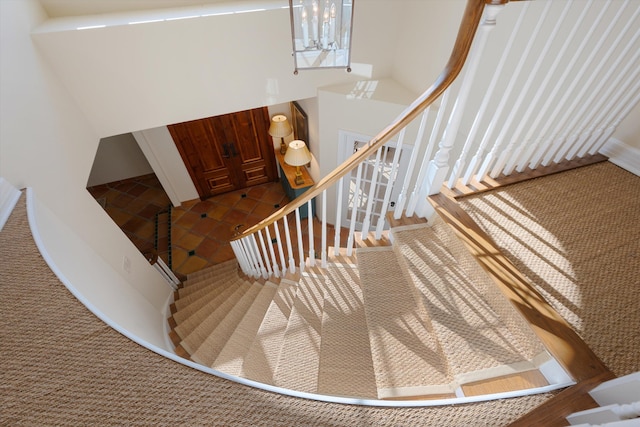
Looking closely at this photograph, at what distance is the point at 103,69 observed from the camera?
2.31 meters

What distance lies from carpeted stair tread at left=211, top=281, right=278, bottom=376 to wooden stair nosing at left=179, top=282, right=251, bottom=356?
0.40 meters

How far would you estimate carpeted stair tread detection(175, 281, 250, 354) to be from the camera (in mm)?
2594

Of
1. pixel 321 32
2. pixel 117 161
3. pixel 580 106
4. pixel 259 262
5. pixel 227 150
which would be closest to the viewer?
pixel 580 106

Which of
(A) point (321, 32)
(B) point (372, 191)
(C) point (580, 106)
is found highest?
(A) point (321, 32)

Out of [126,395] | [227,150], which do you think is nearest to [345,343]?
[126,395]

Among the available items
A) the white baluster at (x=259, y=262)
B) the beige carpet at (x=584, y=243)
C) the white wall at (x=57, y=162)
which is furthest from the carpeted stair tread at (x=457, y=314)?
the white wall at (x=57, y=162)

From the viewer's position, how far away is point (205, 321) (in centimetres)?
272

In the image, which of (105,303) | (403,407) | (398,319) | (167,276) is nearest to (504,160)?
(398,319)

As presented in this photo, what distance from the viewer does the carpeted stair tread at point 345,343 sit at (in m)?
1.31

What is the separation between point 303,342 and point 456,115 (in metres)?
1.42

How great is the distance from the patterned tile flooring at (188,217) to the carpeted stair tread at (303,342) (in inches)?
87.1

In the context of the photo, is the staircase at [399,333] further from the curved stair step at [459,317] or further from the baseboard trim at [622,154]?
the baseboard trim at [622,154]

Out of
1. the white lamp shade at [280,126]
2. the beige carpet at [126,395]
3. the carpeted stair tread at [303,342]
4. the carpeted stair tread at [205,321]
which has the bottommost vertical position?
the carpeted stair tread at [205,321]

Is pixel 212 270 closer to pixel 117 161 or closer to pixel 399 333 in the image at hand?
pixel 117 161
